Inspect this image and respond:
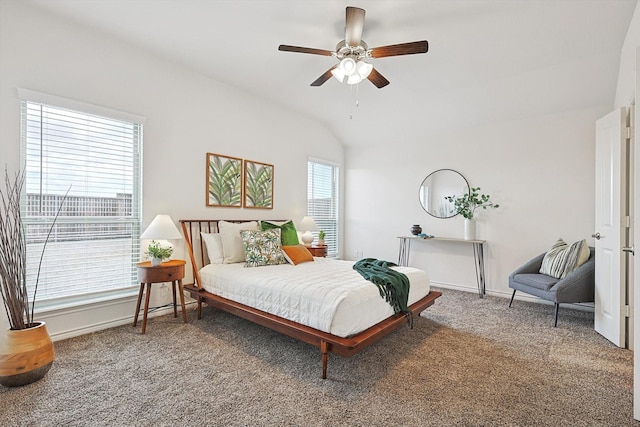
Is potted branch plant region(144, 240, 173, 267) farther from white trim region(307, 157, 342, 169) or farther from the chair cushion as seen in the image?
the chair cushion

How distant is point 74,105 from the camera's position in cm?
295

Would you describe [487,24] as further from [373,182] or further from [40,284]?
[40,284]

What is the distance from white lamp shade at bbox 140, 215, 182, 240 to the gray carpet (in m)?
0.96

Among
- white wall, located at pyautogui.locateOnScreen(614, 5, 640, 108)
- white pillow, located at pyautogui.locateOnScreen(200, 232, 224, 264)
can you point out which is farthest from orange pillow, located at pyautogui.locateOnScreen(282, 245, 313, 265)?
white wall, located at pyautogui.locateOnScreen(614, 5, 640, 108)

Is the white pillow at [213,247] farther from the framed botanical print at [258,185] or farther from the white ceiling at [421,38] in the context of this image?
the white ceiling at [421,38]

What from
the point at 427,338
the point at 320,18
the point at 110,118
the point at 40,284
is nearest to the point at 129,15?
the point at 110,118

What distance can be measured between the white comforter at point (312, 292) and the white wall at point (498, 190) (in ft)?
6.82

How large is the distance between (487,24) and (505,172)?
2370 millimetres

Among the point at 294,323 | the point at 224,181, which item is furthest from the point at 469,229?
the point at 224,181

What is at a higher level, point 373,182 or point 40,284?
point 373,182

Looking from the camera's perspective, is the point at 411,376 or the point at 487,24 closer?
the point at 411,376

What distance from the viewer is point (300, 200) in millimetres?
5426

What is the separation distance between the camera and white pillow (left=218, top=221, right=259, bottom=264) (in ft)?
12.3

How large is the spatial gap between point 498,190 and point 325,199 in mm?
2958
